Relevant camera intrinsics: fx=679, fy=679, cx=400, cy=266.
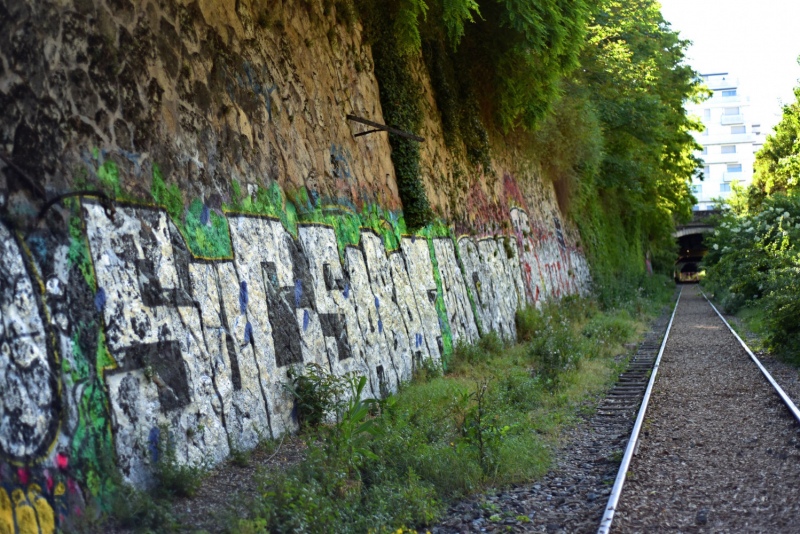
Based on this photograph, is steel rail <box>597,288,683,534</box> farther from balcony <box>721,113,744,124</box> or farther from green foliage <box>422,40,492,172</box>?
balcony <box>721,113,744,124</box>

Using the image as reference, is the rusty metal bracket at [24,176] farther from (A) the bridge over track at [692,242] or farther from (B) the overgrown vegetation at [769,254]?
(A) the bridge over track at [692,242]

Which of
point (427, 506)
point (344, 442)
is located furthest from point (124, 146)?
point (427, 506)

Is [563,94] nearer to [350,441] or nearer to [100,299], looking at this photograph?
[350,441]

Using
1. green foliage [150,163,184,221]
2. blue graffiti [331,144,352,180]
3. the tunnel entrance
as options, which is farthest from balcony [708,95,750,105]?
green foliage [150,163,184,221]

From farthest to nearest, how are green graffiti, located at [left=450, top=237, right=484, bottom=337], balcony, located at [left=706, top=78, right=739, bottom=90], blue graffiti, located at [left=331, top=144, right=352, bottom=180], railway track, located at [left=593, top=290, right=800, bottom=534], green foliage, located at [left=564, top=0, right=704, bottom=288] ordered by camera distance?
balcony, located at [left=706, top=78, right=739, bottom=90] → green foliage, located at [left=564, top=0, right=704, bottom=288] → green graffiti, located at [left=450, top=237, right=484, bottom=337] → blue graffiti, located at [left=331, top=144, right=352, bottom=180] → railway track, located at [left=593, top=290, right=800, bottom=534]

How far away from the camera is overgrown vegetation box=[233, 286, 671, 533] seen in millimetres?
5426

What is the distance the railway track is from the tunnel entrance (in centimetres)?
6214

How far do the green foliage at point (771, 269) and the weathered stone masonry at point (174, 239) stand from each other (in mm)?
Result: 7991

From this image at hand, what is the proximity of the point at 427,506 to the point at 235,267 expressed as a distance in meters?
3.04

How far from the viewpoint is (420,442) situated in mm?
7258

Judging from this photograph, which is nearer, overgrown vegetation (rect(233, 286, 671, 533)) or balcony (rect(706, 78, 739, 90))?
overgrown vegetation (rect(233, 286, 671, 533))

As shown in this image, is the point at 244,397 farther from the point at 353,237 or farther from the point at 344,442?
the point at 353,237

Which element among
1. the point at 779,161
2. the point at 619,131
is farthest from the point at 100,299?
the point at 779,161

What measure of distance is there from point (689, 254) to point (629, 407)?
84077 millimetres
